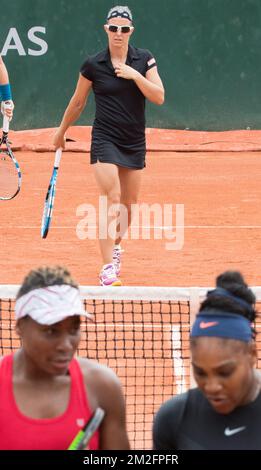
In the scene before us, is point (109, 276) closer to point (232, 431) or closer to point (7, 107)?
point (7, 107)

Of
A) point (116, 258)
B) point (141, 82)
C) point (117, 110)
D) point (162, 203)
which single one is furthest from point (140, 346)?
point (162, 203)

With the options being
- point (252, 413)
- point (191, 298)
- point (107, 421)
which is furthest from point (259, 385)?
point (191, 298)

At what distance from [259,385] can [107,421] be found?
0.58 meters

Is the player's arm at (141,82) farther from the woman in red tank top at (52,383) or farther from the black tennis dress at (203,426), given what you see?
the black tennis dress at (203,426)

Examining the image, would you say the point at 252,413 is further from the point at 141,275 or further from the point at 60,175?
the point at 60,175

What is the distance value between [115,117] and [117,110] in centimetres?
7

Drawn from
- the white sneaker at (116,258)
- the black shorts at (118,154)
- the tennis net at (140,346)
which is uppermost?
the black shorts at (118,154)

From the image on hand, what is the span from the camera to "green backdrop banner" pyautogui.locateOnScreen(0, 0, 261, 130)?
2202cm

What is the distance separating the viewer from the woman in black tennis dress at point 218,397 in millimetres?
3906

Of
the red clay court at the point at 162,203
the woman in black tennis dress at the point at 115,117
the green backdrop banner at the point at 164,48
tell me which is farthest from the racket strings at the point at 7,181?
the green backdrop banner at the point at 164,48

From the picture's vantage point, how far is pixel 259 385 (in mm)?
4039

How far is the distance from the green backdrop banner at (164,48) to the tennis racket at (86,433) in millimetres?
18540

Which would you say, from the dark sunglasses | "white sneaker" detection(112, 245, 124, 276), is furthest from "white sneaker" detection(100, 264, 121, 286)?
the dark sunglasses

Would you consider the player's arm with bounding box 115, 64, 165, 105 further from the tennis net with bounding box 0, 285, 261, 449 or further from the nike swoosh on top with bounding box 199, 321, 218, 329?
the nike swoosh on top with bounding box 199, 321, 218, 329
